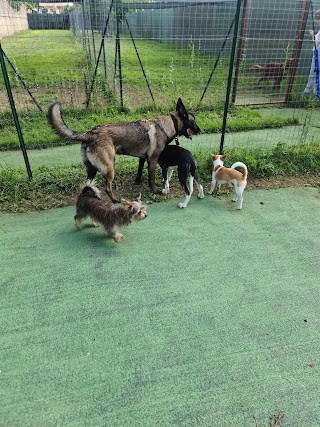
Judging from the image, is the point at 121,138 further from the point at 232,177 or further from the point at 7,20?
the point at 7,20

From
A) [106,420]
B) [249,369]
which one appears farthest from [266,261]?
[106,420]

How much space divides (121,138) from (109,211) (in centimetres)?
98

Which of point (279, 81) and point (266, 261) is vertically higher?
point (279, 81)

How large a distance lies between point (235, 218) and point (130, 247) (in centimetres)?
123

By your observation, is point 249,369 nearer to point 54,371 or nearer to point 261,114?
point 54,371

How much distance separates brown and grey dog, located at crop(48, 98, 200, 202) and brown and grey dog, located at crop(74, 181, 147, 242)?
1.36ft

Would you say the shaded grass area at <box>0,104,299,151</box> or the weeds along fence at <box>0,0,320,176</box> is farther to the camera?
the weeds along fence at <box>0,0,320,176</box>

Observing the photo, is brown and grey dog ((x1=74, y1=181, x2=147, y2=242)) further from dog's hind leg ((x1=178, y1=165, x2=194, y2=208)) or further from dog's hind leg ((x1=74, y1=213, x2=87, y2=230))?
dog's hind leg ((x1=178, y1=165, x2=194, y2=208))

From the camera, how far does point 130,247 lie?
9.94ft

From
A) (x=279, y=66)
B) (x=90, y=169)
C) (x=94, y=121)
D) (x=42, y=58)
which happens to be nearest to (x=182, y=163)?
(x=90, y=169)

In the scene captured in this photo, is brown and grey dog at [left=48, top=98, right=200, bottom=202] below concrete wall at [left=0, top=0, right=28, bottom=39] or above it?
below

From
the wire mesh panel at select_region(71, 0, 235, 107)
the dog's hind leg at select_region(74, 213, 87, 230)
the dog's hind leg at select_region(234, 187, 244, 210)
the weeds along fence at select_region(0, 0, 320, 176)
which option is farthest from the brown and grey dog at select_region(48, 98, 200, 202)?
the wire mesh panel at select_region(71, 0, 235, 107)

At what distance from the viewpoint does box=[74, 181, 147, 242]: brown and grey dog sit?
2.92 metres

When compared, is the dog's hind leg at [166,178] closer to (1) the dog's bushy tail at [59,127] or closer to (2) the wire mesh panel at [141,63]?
(1) the dog's bushy tail at [59,127]
